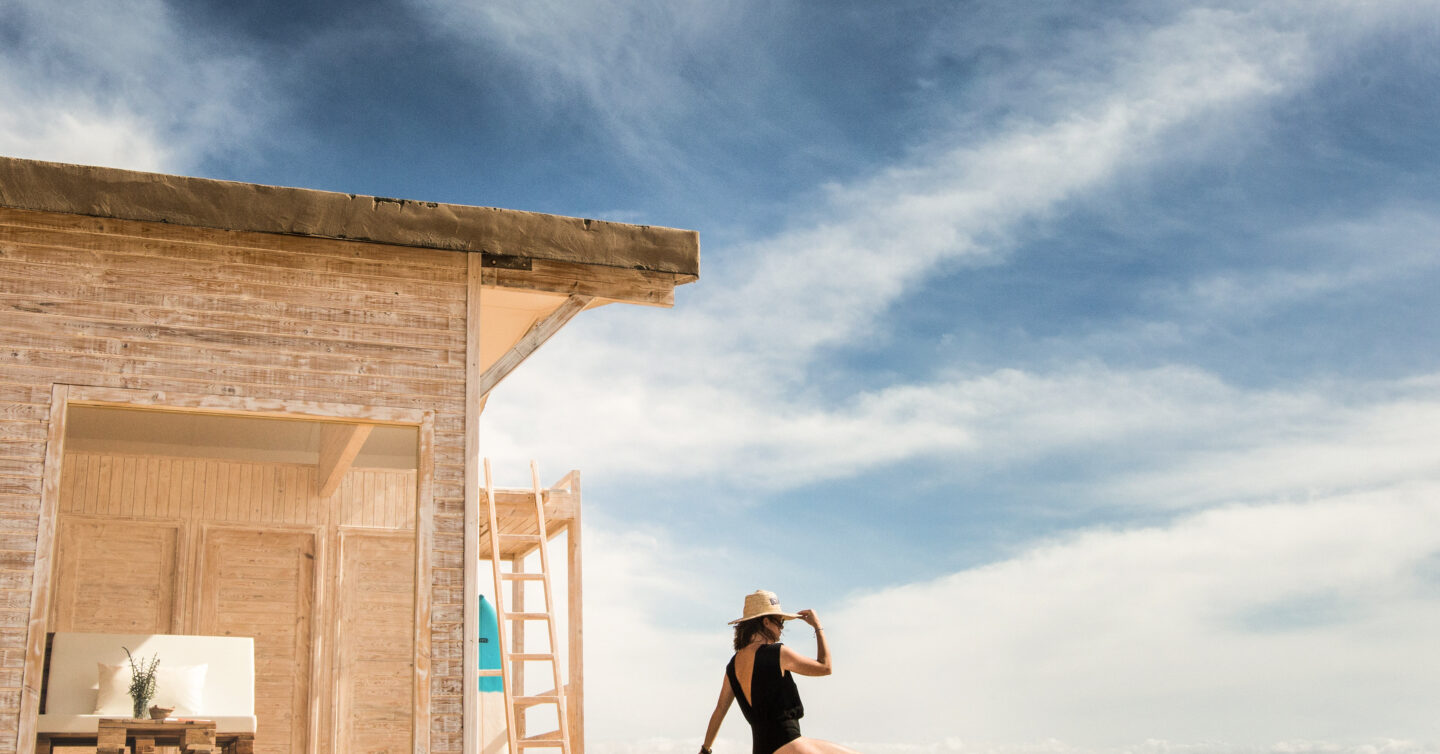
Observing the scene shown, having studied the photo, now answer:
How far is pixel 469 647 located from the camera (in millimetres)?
6891

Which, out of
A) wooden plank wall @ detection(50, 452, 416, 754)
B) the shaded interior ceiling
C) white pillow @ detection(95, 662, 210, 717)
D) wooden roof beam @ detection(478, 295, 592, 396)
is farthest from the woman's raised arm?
wooden plank wall @ detection(50, 452, 416, 754)

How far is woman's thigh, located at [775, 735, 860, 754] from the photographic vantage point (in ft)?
18.0

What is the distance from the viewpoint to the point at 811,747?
5520mm

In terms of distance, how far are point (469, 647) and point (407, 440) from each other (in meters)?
4.97

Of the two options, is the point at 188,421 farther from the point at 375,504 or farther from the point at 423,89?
the point at 423,89

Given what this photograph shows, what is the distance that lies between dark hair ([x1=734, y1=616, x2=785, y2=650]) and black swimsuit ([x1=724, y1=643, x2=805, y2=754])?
0.16 meters

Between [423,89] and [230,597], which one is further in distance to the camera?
[423,89]

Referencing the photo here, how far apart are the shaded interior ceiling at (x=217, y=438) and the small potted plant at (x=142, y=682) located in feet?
7.29

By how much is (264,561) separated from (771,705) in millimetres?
7785

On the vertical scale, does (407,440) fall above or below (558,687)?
above

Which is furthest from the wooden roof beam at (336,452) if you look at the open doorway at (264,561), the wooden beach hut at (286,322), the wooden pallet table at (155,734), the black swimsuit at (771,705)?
the black swimsuit at (771,705)

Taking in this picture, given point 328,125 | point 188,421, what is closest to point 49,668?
point 188,421

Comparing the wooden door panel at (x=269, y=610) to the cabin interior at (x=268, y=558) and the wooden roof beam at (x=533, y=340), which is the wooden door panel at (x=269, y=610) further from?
the wooden roof beam at (x=533, y=340)

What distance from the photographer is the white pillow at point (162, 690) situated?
8758mm
